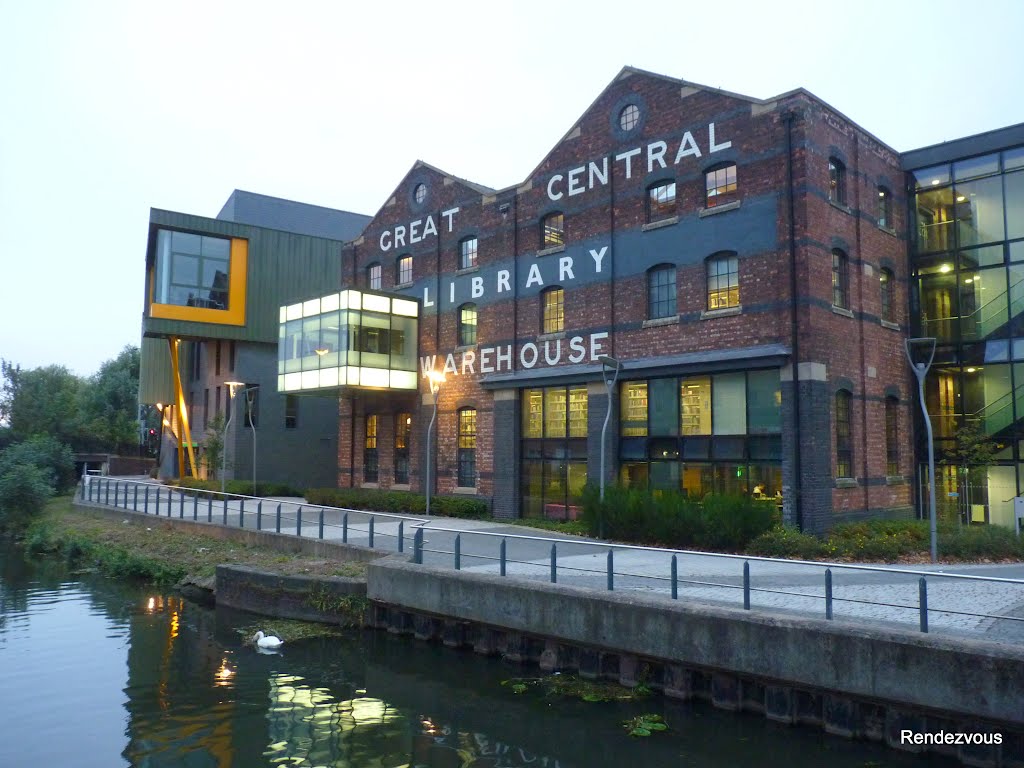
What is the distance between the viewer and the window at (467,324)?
28.7 metres

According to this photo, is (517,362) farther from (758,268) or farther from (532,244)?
(758,268)

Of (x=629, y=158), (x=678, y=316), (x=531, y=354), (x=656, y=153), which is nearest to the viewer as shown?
(x=678, y=316)

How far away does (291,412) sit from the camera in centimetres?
4097

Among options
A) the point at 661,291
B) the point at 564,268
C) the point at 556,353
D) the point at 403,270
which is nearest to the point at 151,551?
the point at 556,353

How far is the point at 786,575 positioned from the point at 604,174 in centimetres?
1449

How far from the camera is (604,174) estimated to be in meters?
24.3

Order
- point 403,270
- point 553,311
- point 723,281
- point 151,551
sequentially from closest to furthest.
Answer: point 723,281 < point 151,551 < point 553,311 < point 403,270

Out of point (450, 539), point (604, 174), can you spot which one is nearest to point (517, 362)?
point (604, 174)

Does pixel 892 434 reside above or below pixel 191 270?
below

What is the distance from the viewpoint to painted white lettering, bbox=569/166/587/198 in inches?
984

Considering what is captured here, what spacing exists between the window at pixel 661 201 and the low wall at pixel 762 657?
12836 millimetres

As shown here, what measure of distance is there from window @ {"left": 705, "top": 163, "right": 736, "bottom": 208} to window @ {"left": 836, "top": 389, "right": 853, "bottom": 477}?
5.90 m

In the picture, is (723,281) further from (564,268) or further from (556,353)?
(556,353)

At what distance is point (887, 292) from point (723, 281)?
5.94 m
